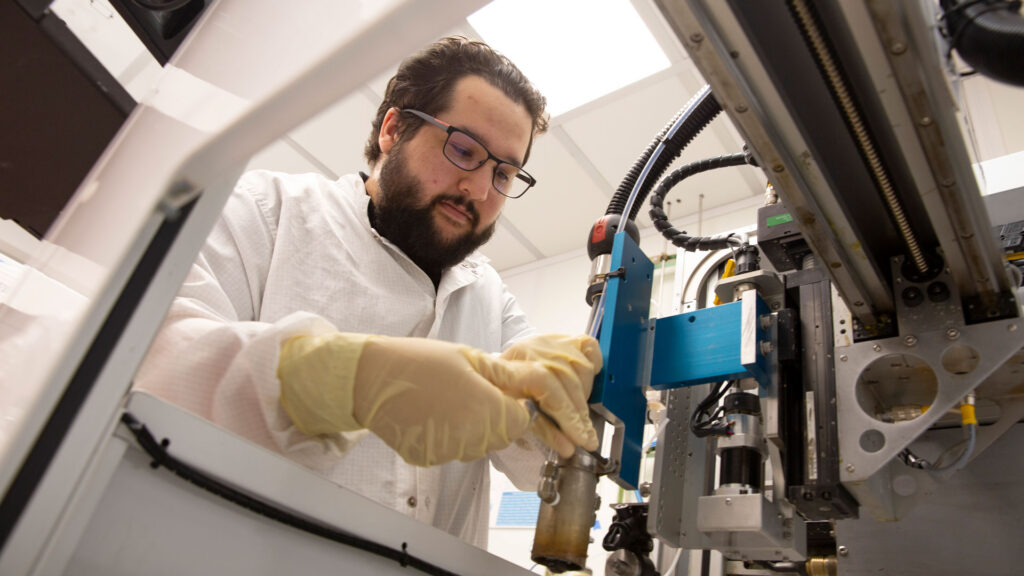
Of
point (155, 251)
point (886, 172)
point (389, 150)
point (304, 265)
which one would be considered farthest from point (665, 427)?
point (155, 251)

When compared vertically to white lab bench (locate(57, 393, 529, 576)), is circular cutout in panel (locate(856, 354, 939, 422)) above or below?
above

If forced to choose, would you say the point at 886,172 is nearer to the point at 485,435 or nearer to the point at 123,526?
the point at 485,435

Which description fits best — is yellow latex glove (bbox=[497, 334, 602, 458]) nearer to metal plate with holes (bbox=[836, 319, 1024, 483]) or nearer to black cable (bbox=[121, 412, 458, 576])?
black cable (bbox=[121, 412, 458, 576])

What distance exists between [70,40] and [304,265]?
0.59 meters

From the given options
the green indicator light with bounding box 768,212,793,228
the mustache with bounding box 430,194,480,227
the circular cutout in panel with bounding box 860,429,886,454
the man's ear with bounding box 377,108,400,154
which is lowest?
the circular cutout in panel with bounding box 860,429,886,454

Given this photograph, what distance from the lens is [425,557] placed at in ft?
2.55

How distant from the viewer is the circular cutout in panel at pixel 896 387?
1024mm

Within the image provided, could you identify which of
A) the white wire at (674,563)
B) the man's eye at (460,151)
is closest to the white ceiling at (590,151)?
the man's eye at (460,151)

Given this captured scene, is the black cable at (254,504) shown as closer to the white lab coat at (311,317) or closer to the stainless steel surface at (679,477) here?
the white lab coat at (311,317)

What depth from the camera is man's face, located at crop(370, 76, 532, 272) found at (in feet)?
4.76

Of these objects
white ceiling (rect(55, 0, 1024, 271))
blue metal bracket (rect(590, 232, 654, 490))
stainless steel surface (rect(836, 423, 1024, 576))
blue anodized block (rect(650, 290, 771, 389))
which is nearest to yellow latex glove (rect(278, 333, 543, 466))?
blue metal bracket (rect(590, 232, 654, 490))

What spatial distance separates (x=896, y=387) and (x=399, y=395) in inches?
34.8

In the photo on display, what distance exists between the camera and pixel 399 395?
780 millimetres

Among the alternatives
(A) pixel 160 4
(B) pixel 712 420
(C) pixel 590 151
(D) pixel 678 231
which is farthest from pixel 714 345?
(C) pixel 590 151
